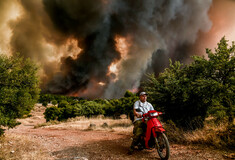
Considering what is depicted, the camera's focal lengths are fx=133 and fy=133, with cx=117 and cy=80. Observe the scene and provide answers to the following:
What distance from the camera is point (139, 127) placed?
5.05m

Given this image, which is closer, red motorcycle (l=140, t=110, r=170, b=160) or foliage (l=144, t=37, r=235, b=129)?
red motorcycle (l=140, t=110, r=170, b=160)

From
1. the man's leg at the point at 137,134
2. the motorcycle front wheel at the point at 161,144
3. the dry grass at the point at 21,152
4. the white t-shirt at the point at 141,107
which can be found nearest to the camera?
the motorcycle front wheel at the point at 161,144

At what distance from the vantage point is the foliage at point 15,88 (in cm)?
754

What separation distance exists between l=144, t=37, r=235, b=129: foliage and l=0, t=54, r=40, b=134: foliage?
26.0ft

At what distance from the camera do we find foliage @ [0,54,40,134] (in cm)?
754

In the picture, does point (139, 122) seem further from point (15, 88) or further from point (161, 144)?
point (15, 88)

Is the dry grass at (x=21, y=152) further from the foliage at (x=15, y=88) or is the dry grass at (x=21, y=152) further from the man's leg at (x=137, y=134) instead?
the man's leg at (x=137, y=134)

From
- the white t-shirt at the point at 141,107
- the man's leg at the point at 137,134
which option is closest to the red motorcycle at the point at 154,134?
the man's leg at the point at 137,134

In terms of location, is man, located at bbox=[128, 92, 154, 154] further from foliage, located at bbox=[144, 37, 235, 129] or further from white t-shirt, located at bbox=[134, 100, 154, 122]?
foliage, located at bbox=[144, 37, 235, 129]

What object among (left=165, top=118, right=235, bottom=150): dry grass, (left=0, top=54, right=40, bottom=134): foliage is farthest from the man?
(left=0, top=54, right=40, bottom=134): foliage

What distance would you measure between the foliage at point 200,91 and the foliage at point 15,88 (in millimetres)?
7937

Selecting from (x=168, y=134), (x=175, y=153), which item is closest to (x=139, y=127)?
(x=175, y=153)

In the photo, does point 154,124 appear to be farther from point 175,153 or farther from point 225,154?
point 225,154

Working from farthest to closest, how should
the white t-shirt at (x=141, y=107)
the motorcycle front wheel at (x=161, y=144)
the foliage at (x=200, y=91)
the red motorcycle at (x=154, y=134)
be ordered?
the foliage at (x=200, y=91), the white t-shirt at (x=141, y=107), the red motorcycle at (x=154, y=134), the motorcycle front wheel at (x=161, y=144)
